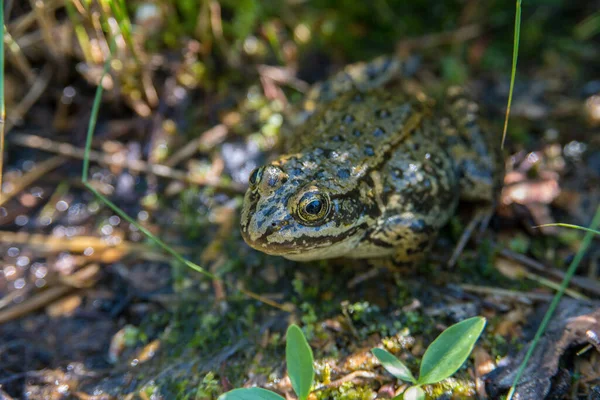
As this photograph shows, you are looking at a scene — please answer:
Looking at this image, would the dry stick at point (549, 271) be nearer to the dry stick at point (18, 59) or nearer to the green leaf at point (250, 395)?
the green leaf at point (250, 395)

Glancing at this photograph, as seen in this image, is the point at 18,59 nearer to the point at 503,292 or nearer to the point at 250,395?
the point at 250,395

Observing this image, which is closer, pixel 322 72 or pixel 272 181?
pixel 272 181

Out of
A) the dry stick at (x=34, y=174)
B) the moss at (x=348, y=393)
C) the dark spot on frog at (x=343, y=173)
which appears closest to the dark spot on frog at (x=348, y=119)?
the dark spot on frog at (x=343, y=173)

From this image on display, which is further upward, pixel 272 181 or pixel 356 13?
pixel 356 13

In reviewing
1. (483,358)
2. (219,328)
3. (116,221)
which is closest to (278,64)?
(116,221)

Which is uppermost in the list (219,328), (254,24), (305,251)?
(254,24)

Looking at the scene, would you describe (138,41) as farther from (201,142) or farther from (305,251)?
(305,251)

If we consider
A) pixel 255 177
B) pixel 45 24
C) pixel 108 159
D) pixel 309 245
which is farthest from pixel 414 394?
pixel 45 24

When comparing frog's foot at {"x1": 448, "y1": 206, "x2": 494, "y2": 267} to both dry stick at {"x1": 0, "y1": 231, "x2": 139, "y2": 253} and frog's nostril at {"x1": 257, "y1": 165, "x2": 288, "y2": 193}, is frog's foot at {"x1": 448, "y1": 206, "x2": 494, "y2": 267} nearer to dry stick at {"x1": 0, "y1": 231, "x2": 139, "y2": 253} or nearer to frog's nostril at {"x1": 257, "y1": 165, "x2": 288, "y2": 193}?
frog's nostril at {"x1": 257, "y1": 165, "x2": 288, "y2": 193}
